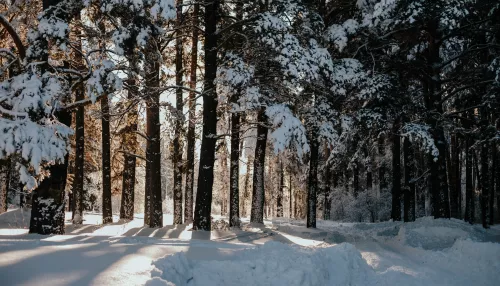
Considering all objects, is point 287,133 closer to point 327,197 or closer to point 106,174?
point 106,174

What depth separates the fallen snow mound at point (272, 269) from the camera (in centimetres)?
563

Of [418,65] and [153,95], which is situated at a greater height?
[418,65]

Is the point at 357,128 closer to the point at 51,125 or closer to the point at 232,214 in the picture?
the point at 232,214

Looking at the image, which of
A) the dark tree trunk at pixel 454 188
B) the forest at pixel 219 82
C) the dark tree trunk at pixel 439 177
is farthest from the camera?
the dark tree trunk at pixel 454 188

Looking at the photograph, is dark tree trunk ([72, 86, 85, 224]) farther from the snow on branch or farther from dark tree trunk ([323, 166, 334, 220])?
dark tree trunk ([323, 166, 334, 220])

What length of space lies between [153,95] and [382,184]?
75.1ft

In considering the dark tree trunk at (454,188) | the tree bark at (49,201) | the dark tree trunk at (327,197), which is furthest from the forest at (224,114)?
the dark tree trunk at (327,197)

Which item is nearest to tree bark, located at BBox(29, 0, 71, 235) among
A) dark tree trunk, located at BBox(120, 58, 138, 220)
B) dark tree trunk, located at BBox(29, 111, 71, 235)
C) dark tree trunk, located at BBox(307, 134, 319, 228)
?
dark tree trunk, located at BBox(29, 111, 71, 235)

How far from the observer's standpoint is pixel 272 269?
623 cm

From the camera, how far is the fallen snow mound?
563cm

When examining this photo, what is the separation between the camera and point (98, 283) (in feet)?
14.9

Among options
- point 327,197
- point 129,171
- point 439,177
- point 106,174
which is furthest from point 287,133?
point 327,197

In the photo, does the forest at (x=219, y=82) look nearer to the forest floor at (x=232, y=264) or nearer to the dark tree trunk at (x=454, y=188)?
the forest floor at (x=232, y=264)

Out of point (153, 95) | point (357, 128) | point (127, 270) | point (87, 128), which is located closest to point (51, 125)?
point (153, 95)
